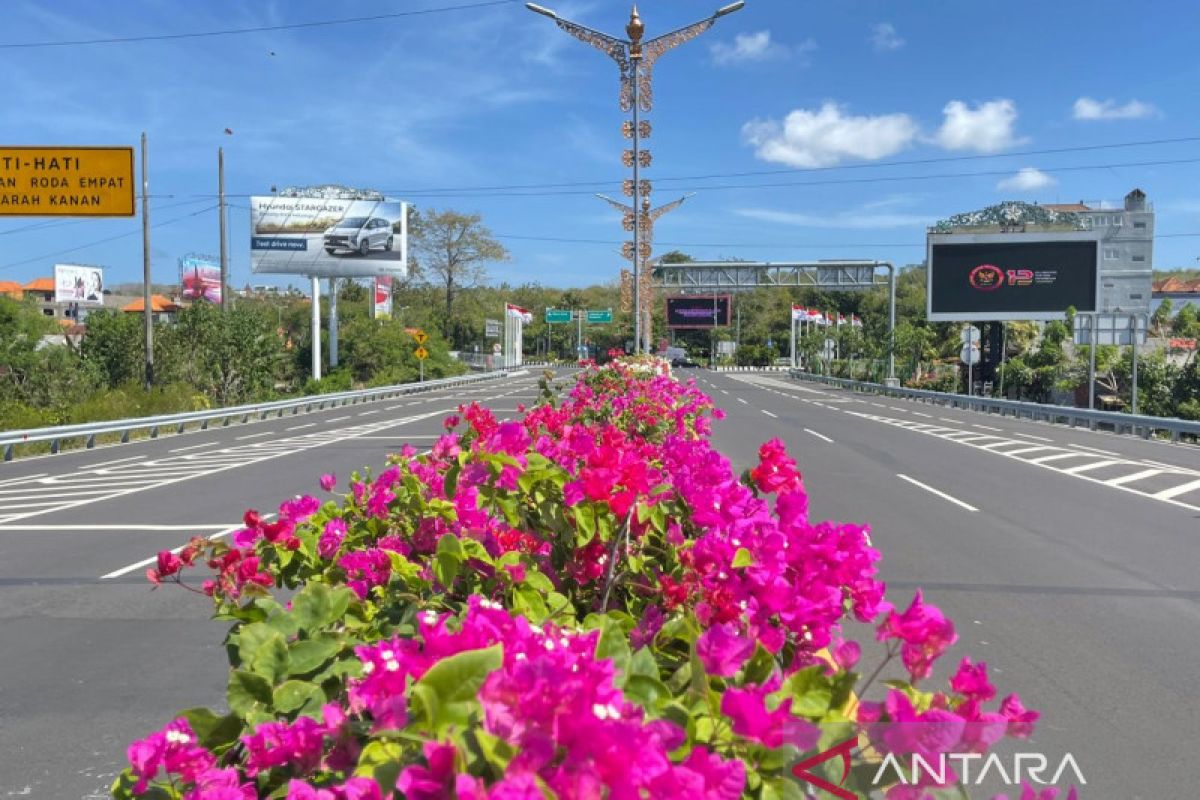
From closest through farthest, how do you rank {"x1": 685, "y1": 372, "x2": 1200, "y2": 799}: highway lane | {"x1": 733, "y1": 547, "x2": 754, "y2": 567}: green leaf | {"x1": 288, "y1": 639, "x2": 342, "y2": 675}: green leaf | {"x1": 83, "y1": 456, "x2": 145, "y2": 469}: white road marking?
{"x1": 288, "y1": 639, "x2": 342, "y2": 675}: green leaf → {"x1": 733, "y1": 547, "x2": 754, "y2": 567}: green leaf → {"x1": 685, "y1": 372, "x2": 1200, "y2": 799}: highway lane → {"x1": 83, "y1": 456, "x2": 145, "y2": 469}: white road marking

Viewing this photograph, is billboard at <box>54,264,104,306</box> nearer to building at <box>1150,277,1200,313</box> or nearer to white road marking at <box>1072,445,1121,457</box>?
white road marking at <box>1072,445,1121,457</box>

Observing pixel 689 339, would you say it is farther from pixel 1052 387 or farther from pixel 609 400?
pixel 609 400

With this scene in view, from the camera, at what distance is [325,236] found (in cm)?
5038

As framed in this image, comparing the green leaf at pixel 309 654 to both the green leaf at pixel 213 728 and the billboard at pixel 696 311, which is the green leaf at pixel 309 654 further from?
the billboard at pixel 696 311

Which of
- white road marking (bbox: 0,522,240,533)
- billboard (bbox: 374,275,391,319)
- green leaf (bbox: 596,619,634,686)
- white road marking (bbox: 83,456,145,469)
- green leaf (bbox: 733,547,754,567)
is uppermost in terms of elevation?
billboard (bbox: 374,275,391,319)

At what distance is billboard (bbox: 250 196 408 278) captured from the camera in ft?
165

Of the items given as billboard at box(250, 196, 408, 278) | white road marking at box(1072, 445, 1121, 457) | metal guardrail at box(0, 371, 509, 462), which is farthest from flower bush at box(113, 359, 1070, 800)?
billboard at box(250, 196, 408, 278)

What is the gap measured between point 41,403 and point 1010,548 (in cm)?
2770

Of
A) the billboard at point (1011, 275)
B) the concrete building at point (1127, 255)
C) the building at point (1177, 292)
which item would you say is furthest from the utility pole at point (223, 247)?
the building at point (1177, 292)

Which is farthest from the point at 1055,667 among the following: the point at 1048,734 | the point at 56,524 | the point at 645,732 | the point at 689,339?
the point at 689,339

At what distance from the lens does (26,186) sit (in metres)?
18.4

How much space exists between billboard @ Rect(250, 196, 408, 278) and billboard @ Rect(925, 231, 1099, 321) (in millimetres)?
27217

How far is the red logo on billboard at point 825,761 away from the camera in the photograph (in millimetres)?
1509

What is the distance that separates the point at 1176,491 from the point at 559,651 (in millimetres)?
14558
